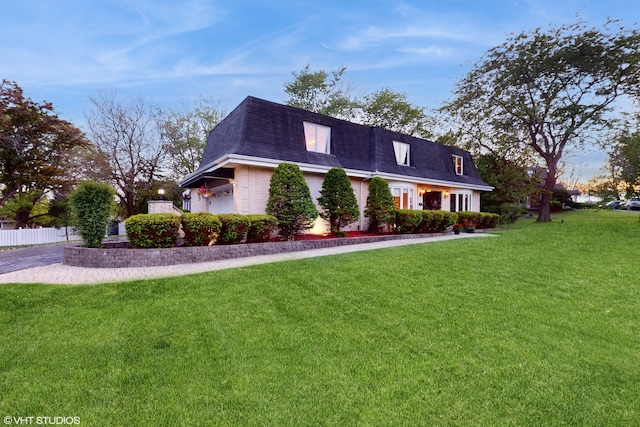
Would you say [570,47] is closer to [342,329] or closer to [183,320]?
[342,329]

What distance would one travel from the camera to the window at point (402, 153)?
15.7 metres

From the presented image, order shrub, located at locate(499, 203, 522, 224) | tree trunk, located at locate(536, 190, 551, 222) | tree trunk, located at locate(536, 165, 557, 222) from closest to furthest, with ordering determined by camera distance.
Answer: shrub, located at locate(499, 203, 522, 224)
tree trunk, located at locate(536, 165, 557, 222)
tree trunk, located at locate(536, 190, 551, 222)

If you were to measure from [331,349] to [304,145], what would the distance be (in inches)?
390

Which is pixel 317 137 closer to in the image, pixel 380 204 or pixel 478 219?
pixel 380 204

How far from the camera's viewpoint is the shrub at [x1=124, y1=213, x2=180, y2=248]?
23.7ft

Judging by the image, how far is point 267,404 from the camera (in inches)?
90.4

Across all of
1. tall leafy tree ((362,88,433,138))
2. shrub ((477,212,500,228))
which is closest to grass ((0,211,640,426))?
shrub ((477,212,500,228))

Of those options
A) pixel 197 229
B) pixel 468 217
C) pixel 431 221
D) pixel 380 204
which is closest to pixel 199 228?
pixel 197 229

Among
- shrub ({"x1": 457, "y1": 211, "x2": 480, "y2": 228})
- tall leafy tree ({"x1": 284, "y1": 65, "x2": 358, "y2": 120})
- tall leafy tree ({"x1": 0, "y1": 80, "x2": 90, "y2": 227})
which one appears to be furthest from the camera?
tall leafy tree ({"x1": 284, "y1": 65, "x2": 358, "y2": 120})

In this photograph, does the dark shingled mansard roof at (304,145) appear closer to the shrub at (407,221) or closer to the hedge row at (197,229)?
the shrub at (407,221)

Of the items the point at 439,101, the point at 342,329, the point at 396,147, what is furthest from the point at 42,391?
the point at 439,101

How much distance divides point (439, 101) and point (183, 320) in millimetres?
25317

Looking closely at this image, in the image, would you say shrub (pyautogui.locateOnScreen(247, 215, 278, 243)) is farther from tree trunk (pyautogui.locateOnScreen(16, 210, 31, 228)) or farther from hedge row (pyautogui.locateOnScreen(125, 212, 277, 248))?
tree trunk (pyautogui.locateOnScreen(16, 210, 31, 228))

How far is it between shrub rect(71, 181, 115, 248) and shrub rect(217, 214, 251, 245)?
302 centimetres
